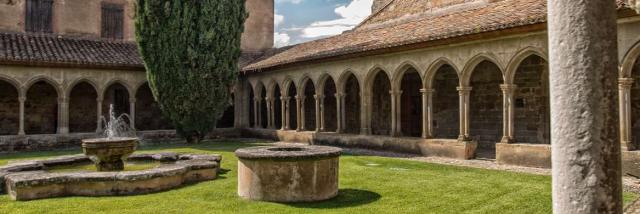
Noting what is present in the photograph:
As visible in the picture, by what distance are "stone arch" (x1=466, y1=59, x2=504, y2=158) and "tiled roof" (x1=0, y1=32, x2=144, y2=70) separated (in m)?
11.5

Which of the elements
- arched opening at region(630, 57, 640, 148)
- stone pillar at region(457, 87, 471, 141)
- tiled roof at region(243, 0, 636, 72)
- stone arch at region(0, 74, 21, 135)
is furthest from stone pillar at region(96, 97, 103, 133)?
arched opening at region(630, 57, 640, 148)

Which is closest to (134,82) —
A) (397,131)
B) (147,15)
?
(147,15)

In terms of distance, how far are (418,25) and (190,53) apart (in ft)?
23.6

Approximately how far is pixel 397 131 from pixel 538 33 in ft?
15.8

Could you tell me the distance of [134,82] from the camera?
17922 mm

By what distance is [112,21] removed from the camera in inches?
808

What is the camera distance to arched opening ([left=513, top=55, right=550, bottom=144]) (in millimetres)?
12539

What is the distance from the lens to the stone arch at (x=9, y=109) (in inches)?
674

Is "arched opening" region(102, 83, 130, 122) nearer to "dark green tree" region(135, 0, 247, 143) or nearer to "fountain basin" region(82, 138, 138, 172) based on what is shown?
"dark green tree" region(135, 0, 247, 143)

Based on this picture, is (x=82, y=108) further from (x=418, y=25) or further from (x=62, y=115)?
(x=418, y=25)

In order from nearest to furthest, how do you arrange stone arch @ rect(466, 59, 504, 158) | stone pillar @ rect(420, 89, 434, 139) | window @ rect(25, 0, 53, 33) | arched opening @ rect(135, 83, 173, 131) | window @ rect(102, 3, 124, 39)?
stone pillar @ rect(420, 89, 434, 139) → stone arch @ rect(466, 59, 504, 158) → window @ rect(25, 0, 53, 33) → arched opening @ rect(135, 83, 173, 131) → window @ rect(102, 3, 124, 39)

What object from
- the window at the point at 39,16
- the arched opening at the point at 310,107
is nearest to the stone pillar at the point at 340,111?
the arched opening at the point at 310,107

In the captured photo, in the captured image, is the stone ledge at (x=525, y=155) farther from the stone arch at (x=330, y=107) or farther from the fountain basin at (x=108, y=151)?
the stone arch at (x=330, y=107)

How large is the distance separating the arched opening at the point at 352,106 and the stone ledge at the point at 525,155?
27.2 feet
